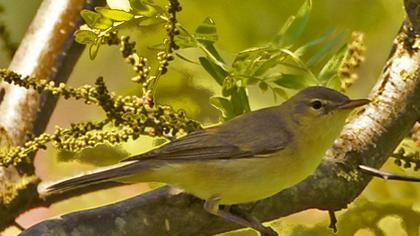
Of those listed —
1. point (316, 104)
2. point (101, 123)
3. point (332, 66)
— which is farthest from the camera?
point (316, 104)

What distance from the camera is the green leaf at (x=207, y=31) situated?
0.95 meters

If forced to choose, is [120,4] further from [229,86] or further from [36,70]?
[36,70]

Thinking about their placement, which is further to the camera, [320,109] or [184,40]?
[320,109]

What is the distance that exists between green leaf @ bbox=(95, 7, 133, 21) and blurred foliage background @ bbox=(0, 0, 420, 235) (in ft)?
0.32

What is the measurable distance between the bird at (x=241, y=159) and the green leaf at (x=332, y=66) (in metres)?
0.02

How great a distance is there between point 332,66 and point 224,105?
124 mm

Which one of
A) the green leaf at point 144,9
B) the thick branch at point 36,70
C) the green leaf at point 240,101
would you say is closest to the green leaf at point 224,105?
the green leaf at point 240,101

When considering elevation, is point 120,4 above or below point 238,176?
above

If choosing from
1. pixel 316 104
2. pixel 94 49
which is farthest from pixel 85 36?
pixel 316 104

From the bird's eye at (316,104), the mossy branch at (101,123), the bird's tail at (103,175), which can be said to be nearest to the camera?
the mossy branch at (101,123)

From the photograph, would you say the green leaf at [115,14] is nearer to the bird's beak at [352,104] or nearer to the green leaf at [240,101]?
the green leaf at [240,101]

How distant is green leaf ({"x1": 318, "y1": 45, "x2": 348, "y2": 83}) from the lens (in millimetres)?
1012

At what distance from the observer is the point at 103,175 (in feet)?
3.30

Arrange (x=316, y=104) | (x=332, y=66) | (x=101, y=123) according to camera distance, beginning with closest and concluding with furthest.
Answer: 1. (x=101, y=123)
2. (x=332, y=66)
3. (x=316, y=104)
